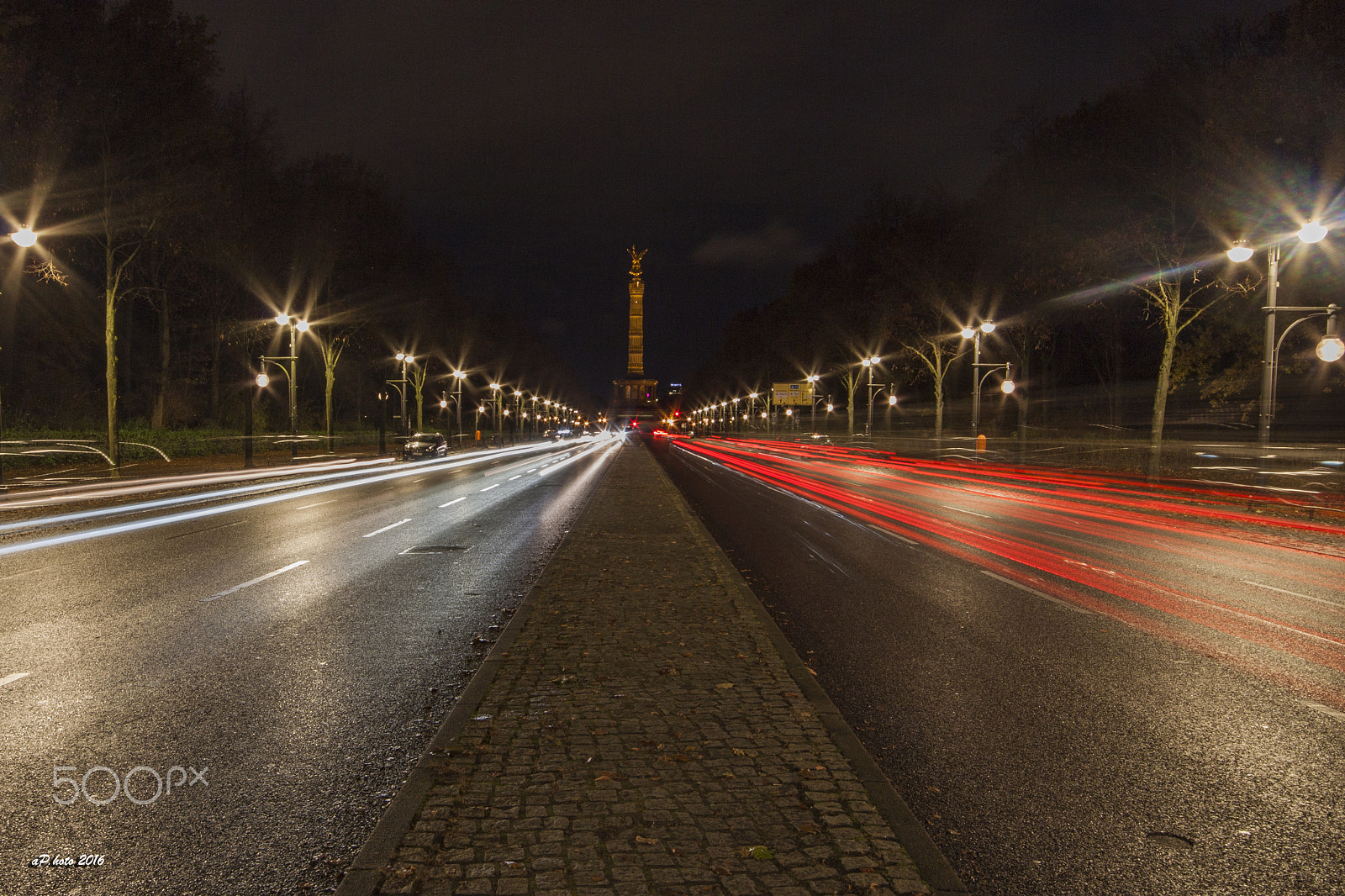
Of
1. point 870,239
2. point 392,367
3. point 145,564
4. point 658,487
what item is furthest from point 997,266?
point 392,367

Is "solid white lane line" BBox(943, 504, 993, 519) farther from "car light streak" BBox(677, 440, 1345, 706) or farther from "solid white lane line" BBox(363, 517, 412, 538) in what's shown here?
"solid white lane line" BBox(363, 517, 412, 538)

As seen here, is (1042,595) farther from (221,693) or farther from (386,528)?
(386,528)

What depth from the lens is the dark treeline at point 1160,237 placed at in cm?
2384

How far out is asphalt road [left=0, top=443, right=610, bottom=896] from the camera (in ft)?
12.0

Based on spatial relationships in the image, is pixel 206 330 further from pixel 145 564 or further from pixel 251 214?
pixel 145 564

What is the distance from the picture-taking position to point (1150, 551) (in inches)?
507

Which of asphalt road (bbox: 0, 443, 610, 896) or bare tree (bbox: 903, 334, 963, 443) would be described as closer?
asphalt road (bbox: 0, 443, 610, 896)

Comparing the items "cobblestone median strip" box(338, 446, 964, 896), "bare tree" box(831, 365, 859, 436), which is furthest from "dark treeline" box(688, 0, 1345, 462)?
"cobblestone median strip" box(338, 446, 964, 896)

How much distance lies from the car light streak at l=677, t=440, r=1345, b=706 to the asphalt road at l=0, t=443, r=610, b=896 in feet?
22.6

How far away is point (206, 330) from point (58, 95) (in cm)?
2884

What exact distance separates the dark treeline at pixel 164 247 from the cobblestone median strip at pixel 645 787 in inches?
945

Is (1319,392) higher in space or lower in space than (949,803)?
higher

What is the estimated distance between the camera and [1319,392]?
34375 mm
